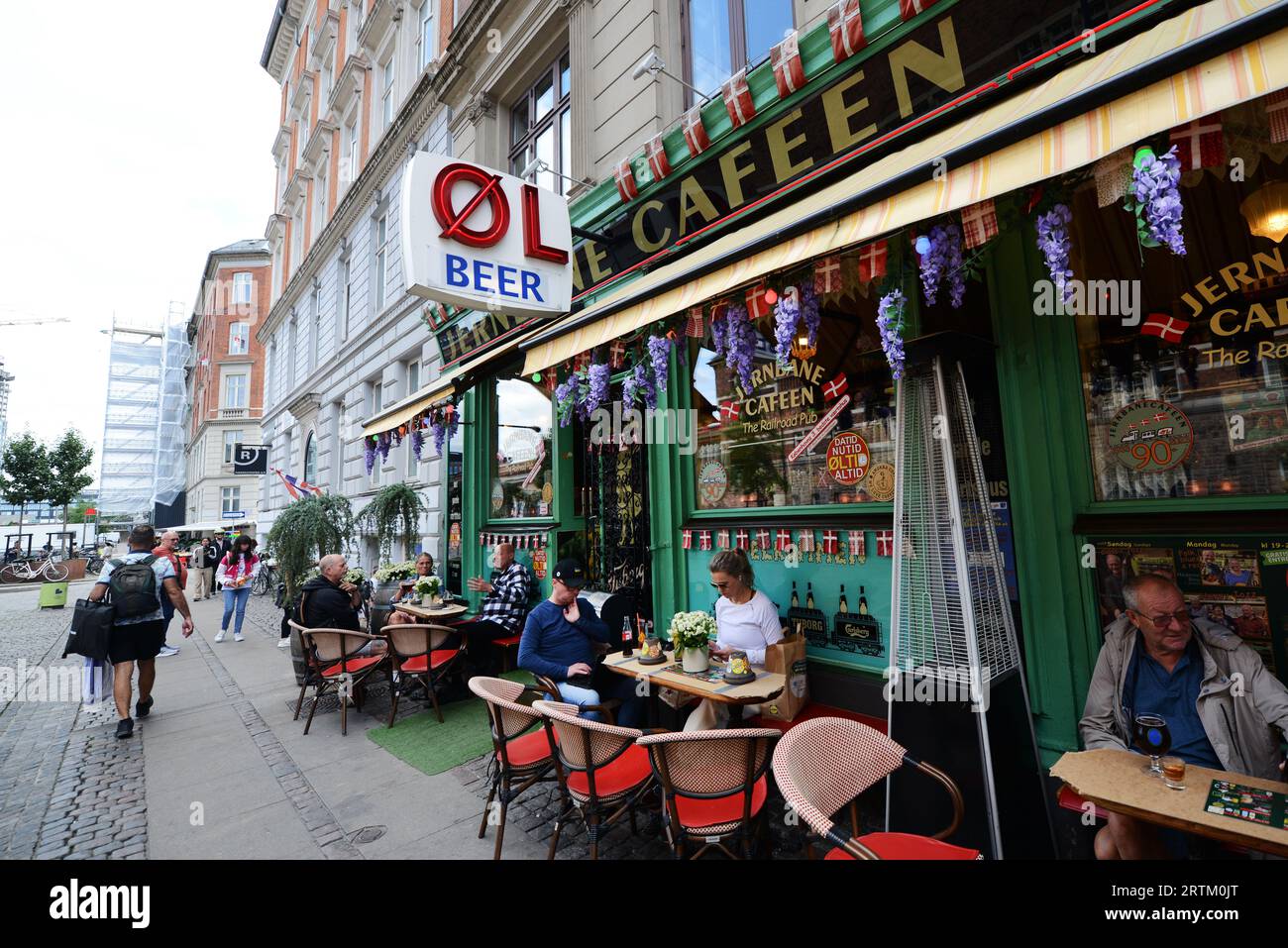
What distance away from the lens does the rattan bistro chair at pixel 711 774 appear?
2.81 metres

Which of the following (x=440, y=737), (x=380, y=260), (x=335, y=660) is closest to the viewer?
A: (x=440, y=737)

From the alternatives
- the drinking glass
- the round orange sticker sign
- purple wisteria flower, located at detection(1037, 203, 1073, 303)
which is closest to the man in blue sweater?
the round orange sticker sign

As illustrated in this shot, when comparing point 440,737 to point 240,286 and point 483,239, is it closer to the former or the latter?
point 483,239

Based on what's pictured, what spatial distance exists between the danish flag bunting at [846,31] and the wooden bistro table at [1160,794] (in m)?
4.93

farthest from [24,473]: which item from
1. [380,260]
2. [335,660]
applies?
[335,660]

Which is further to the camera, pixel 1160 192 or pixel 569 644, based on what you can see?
pixel 569 644

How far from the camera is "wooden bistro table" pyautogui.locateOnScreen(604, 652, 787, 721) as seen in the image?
11.8ft

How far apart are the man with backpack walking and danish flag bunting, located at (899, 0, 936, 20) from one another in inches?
312

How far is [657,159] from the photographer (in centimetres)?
627

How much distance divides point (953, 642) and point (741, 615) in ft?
5.40

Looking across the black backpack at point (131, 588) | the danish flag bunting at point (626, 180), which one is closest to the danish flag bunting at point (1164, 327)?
the danish flag bunting at point (626, 180)

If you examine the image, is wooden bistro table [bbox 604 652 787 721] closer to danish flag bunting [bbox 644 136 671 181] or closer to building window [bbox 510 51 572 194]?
danish flag bunting [bbox 644 136 671 181]

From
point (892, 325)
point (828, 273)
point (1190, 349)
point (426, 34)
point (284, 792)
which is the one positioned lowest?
point (284, 792)

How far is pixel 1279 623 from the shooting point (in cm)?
294
